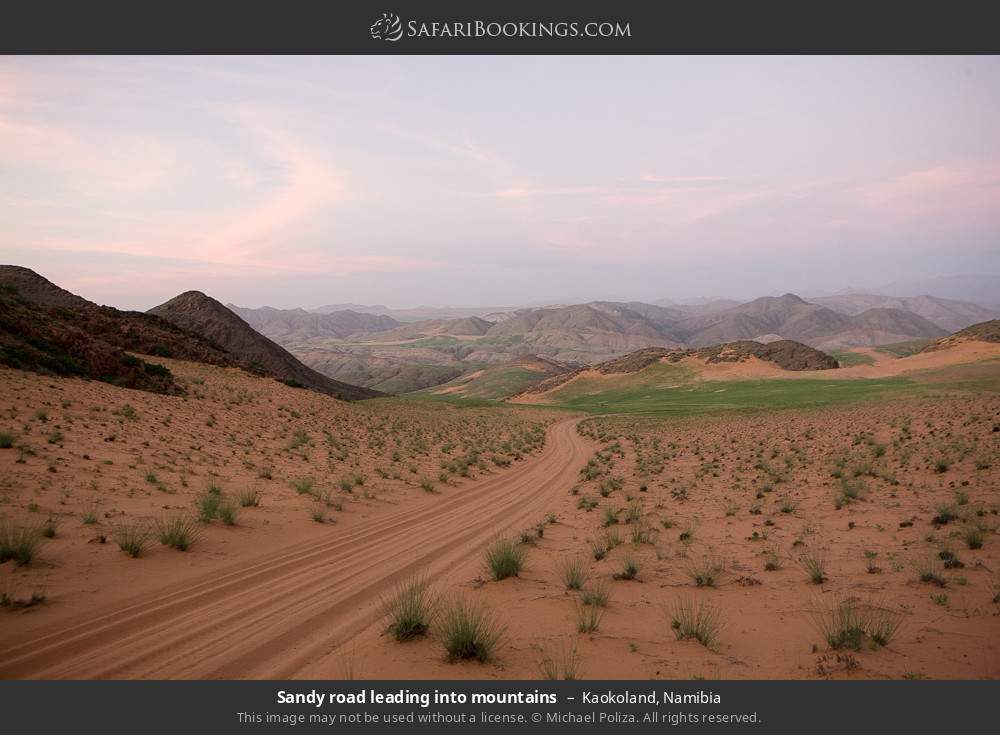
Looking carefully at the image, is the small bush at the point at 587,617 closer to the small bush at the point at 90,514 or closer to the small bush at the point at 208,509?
the small bush at the point at 208,509

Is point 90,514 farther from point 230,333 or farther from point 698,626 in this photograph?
point 230,333

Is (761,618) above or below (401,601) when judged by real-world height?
below

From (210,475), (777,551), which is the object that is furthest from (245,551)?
(777,551)

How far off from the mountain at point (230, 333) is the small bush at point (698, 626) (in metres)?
65.3

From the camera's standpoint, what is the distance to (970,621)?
562 centimetres

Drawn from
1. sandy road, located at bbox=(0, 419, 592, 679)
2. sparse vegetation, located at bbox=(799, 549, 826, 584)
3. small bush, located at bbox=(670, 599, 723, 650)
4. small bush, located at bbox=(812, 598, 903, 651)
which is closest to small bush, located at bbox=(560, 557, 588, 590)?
small bush, located at bbox=(670, 599, 723, 650)

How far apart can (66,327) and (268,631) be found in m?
33.3

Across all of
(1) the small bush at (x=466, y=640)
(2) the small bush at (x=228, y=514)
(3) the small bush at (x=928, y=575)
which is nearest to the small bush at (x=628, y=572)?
(1) the small bush at (x=466, y=640)

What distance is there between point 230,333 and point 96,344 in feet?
149

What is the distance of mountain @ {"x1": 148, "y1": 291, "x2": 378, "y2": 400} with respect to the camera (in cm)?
6844

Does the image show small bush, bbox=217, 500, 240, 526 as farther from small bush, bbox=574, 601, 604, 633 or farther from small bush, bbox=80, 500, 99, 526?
small bush, bbox=574, 601, 604, 633

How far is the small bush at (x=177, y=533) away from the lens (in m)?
8.26

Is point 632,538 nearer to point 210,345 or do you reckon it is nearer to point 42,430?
point 42,430

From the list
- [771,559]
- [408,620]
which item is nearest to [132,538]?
[408,620]
